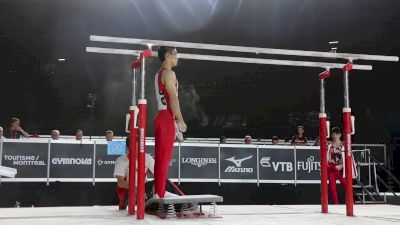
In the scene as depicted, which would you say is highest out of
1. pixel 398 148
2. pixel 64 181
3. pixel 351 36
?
pixel 351 36

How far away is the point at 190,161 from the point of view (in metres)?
9.55

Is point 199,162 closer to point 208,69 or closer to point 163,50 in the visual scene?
point 163,50

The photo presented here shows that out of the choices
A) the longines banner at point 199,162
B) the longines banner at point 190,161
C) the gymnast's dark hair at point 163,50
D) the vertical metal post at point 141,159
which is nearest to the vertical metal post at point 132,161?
the vertical metal post at point 141,159

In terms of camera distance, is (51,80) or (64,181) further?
(51,80)

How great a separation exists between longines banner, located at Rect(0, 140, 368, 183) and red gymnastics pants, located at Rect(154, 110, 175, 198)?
13.7 feet

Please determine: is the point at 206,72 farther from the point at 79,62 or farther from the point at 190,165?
the point at 190,165

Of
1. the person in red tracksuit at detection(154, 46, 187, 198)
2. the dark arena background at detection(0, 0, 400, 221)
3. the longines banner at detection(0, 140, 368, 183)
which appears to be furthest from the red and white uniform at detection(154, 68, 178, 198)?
the dark arena background at detection(0, 0, 400, 221)

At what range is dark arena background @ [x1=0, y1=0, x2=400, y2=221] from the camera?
16094 millimetres

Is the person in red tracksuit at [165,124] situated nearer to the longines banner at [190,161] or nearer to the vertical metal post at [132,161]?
the vertical metal post at [132,161]

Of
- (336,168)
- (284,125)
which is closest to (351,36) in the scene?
(284,125)

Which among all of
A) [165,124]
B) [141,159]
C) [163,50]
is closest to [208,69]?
[163,50]

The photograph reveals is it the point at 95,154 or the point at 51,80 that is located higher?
the point at 51,80

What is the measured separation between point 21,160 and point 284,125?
36.9 feet

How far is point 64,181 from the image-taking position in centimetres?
885
